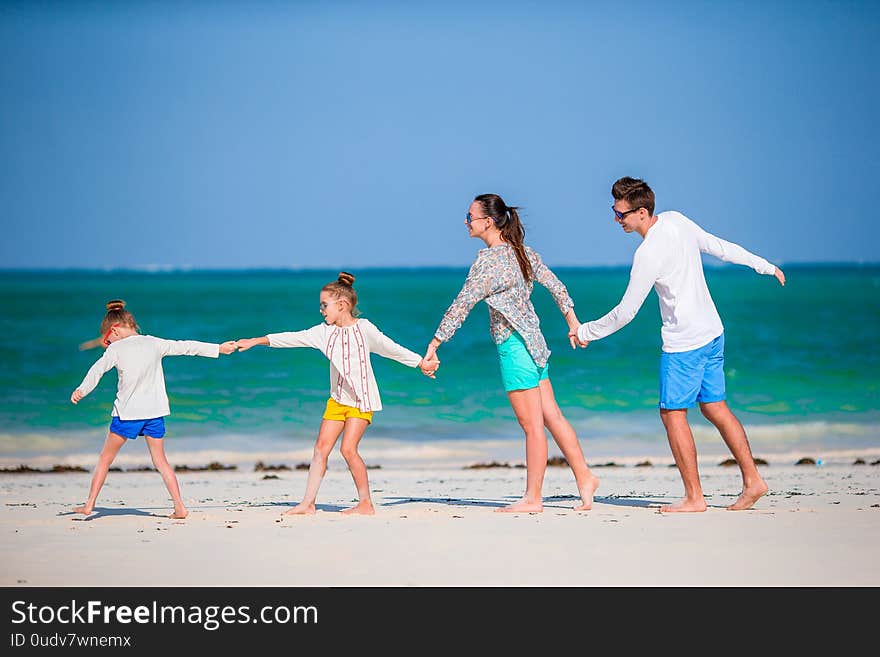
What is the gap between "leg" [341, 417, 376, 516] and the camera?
674 centimetres

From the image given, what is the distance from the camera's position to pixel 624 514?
21.9 ft

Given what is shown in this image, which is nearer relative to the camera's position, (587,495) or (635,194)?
(635,194)

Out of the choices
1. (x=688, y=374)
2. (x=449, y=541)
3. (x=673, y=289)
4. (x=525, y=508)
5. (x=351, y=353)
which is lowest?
(x=449, y=541)

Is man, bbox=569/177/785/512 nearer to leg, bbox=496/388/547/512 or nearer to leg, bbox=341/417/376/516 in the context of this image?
leg, bbox=496/388/547/512

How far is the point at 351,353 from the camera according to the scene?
6789mm

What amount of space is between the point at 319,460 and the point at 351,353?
67 cm

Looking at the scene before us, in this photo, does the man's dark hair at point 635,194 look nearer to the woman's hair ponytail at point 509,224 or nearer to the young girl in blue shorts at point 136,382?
the woman's hair ponytail at point 509,224

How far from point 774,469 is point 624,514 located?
369 centimetres

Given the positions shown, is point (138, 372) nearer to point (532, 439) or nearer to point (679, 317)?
point (532, 439)

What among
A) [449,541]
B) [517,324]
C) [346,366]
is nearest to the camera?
[449,541]

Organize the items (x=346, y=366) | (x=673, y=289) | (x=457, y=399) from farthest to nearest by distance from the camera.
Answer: (x=457, y=399) → (x=346, y=366) → (x=673, y=289)

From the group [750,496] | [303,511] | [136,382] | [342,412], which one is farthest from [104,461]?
[750,496]

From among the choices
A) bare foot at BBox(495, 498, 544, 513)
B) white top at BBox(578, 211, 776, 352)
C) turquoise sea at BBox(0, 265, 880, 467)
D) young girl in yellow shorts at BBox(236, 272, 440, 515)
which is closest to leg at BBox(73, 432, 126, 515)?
young girl in yellow shorts at BBox(236, 272, 440, 515)
